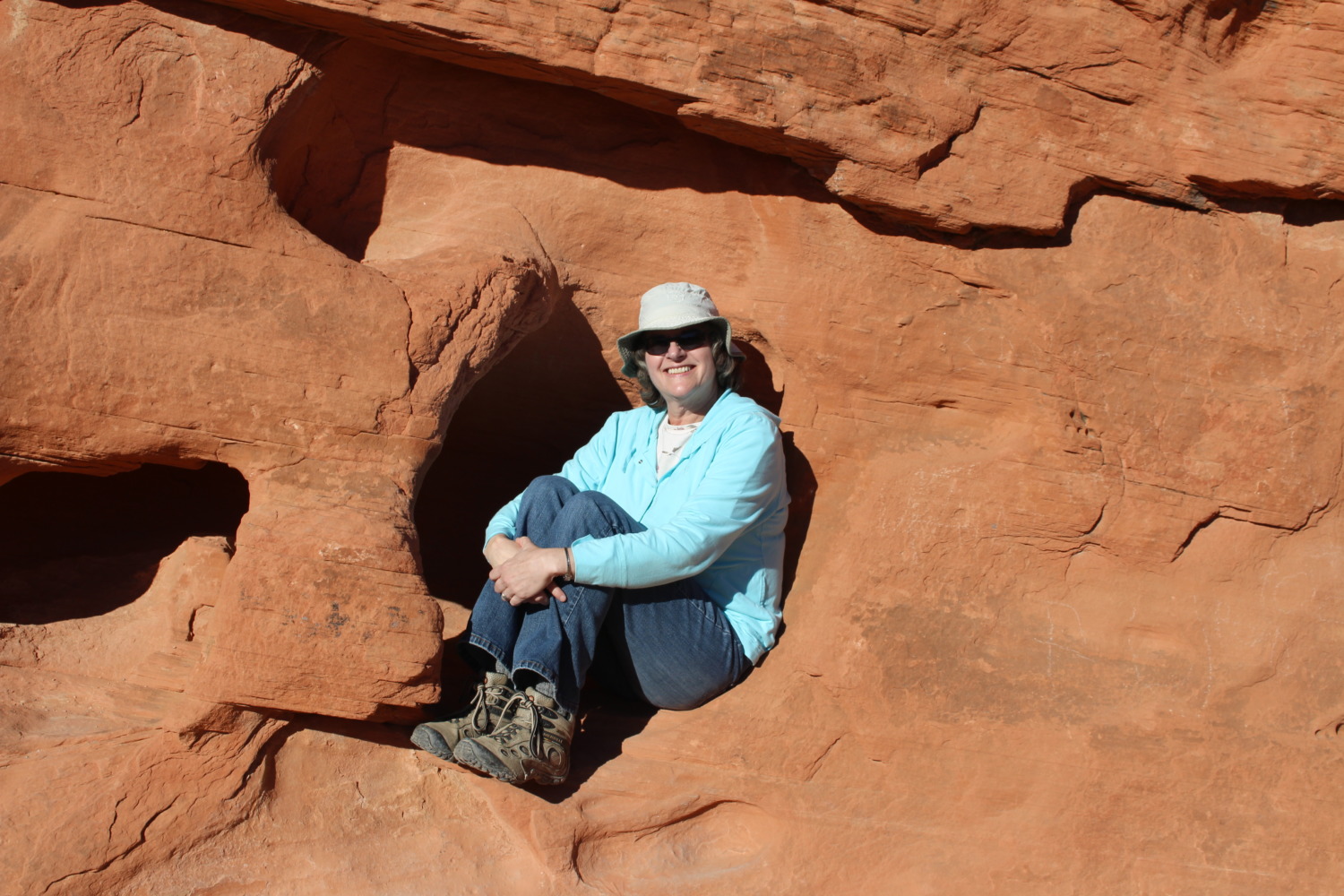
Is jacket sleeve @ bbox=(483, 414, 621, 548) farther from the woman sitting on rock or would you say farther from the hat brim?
the hat brim

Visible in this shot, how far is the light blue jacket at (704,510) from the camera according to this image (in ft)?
8.51

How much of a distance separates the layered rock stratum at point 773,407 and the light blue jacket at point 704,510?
0.25 metres

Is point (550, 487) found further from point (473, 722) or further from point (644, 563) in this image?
point (473, 722)

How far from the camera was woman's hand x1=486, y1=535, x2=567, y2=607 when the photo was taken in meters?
2.57

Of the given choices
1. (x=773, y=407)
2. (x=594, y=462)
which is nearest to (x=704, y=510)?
(x=594, y=462)

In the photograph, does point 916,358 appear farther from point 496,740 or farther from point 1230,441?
point 496,740

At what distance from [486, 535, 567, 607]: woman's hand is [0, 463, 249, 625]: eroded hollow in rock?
4.44 feet

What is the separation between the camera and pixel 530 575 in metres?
2.57

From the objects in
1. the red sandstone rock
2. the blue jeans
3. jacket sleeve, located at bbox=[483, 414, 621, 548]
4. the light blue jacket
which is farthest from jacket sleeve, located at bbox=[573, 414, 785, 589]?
the red sandstone rock

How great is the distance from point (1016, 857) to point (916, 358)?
1502mm

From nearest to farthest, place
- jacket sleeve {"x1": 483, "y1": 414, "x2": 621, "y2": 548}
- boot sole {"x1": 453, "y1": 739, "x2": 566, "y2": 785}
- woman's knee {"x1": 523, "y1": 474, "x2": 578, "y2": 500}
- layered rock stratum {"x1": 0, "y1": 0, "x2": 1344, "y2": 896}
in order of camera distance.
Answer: boot sole {"x1": 453, "y1": 739, "x2": 566, "y2": 785}, layered rock stratum {"x1": 0, "y1": 0, "x2": 1344, "y2": 896}, woman's knee {"x1": 523, "y1": 474, "x2": 578, "y2": 500}, jacket sleeve {"x1": 483, "y1": 414, "x2": 621, "y2": 548}

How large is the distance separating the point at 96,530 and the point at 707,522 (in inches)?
89.9

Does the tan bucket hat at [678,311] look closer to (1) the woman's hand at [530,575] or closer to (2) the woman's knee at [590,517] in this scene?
(2) the woman's knee at [590,517]

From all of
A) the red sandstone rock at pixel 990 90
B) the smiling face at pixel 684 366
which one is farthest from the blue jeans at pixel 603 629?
the red sandstone rock at pixel 990 90
